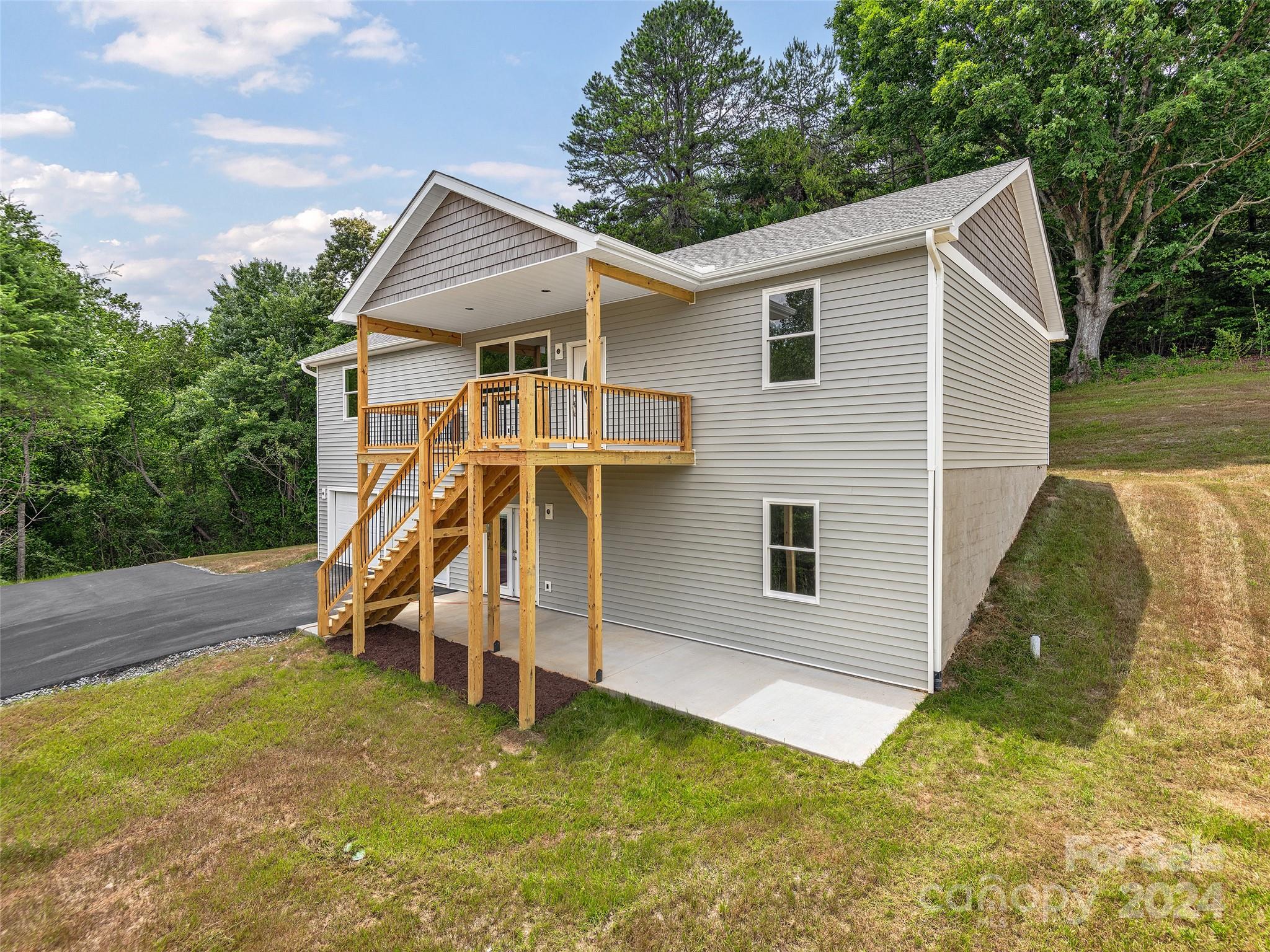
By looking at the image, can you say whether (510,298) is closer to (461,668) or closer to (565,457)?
(565,457)

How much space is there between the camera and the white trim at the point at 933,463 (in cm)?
677

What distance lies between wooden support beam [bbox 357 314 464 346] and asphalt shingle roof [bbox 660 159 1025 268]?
16.1 feet

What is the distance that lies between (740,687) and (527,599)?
2.87 metres

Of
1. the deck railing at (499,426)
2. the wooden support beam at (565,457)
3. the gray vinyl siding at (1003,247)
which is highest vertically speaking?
the gray vinyl siding at (1003,247)

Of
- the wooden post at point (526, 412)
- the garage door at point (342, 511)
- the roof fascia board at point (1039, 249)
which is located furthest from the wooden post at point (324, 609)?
the roof fascia board at point (1039, 249)

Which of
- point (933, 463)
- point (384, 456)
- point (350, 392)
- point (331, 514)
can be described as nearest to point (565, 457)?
point (933, 463)

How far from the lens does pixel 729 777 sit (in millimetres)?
5203

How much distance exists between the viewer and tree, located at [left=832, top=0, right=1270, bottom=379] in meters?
16.6

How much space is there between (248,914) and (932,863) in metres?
4.72

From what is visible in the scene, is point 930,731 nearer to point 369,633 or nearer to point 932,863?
point 932,863

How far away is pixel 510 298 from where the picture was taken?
9.41m

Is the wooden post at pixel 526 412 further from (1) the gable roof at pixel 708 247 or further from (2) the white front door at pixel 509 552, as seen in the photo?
(2) the white front door at pixel 509 552

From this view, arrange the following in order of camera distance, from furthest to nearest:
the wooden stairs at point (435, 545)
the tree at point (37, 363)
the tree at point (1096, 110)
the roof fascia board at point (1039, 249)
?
1. the tree at point (1096, 110)
2. the tree at point (37, 363)
3. the roof fascia board at point (1039, 249)
4. the wooden stairs at point (435, 545)

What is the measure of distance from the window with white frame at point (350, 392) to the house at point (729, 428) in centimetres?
460
